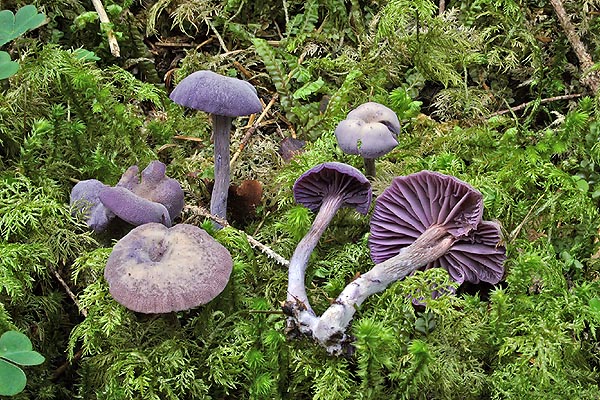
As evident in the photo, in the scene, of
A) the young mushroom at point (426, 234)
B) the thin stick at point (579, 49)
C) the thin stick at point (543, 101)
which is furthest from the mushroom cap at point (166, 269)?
the thin stick at point (579, 49)

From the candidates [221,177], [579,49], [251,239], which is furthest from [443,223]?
[579,49]

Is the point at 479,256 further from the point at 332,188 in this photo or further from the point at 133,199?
the point at 133,199

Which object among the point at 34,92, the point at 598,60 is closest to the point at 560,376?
the point at 598,60

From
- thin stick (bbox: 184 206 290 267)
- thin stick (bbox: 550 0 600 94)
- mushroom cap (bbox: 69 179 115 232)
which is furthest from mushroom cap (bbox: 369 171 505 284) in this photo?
thin stick (bbox: 550 0 600 94)

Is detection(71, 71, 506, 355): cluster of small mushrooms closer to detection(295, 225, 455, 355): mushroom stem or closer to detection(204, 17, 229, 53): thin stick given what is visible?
detection(295, 225, 455, 355): mushroom stem

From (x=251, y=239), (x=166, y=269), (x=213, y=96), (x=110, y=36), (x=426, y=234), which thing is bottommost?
(x=251, y=239)

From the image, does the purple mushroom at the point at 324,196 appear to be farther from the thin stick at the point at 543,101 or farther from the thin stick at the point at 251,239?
the thin stick at the point at 543,101
